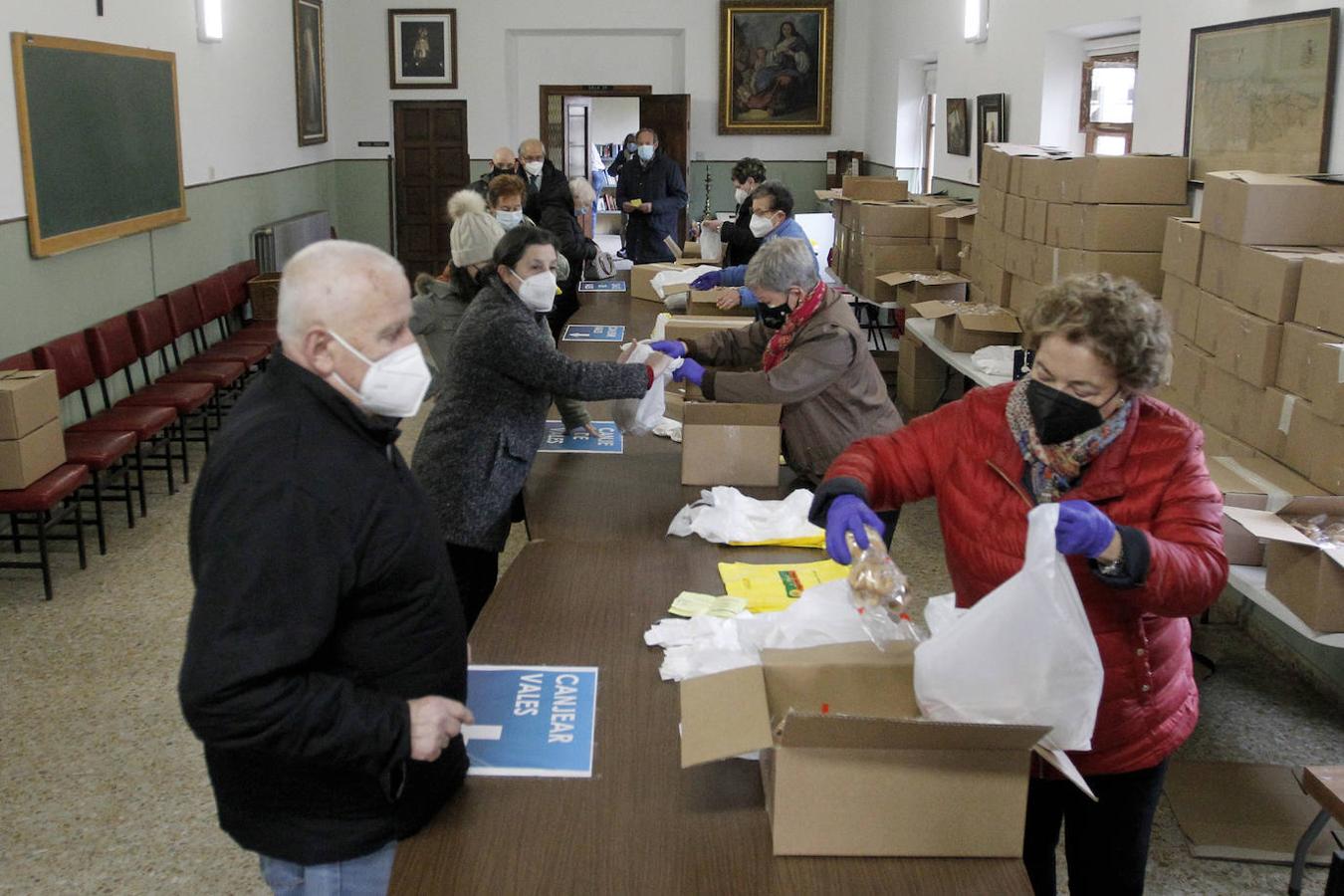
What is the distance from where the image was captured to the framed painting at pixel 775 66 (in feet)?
43.3

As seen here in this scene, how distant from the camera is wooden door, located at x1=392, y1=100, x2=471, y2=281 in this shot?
13438 mm

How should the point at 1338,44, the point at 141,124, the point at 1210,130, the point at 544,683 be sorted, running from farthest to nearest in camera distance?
the point at 141,124 < the point at 1210,130 < the point at 1338,44 < the point at 544,683

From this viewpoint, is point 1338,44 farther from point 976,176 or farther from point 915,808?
point 976,176

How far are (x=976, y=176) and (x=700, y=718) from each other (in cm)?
804

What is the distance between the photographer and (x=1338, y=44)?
443 cm

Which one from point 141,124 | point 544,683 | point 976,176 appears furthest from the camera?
point 976,176

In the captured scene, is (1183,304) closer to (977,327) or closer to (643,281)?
(977,327)

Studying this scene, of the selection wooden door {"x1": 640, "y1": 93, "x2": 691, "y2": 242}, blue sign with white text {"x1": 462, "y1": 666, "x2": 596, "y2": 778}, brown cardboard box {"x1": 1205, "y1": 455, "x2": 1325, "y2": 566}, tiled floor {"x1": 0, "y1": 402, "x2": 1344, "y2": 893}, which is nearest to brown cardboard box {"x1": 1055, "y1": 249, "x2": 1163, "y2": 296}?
tiled floor {"x1": 0, "y1": 402, "x2": 1344, "y2": 893}

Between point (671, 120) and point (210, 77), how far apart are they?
17.3 feet

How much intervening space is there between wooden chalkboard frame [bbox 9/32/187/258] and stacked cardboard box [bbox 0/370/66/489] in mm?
1530

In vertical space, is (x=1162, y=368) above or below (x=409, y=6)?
below

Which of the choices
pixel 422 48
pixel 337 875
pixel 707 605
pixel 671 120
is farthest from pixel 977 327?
pixel 422 48

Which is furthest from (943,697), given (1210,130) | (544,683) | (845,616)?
(1210,130)

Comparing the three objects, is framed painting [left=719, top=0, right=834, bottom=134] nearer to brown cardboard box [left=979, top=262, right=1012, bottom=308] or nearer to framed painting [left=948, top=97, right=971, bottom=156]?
framed painting [left=948, top=97, right=971, bottom=156]
